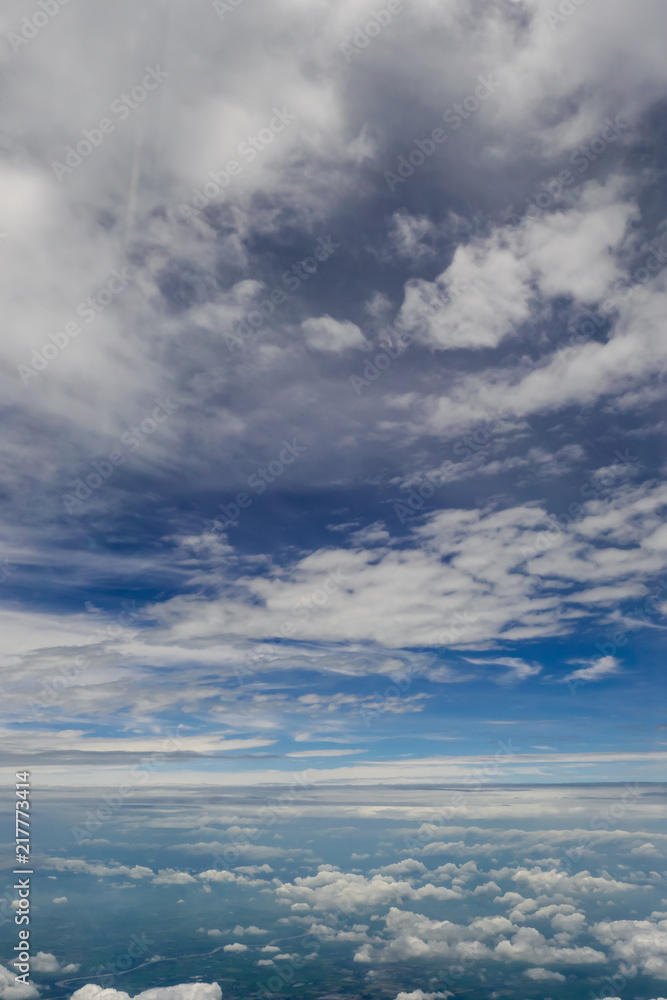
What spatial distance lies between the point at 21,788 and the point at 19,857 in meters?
6.05

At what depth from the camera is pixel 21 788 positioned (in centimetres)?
5184

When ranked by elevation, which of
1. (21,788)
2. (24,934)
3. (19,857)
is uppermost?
(21,788)

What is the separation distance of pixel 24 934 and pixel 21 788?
16.7 metres

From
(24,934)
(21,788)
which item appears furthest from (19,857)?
(24,934)

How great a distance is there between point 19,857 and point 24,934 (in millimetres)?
11552

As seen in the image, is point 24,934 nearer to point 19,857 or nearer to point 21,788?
point 19,857

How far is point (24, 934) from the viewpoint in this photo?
5425 cm

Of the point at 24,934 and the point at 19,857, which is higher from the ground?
the point at 19,857

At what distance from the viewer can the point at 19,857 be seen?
1981 inches

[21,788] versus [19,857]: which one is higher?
[21,788]

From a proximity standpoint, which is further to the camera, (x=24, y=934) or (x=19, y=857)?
(x=24, y=934)
